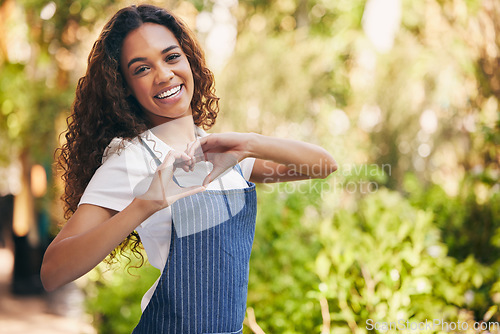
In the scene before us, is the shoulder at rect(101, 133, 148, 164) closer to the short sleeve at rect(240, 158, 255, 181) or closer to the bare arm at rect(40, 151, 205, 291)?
the bare arm at rect(40, 151, 205, 291)

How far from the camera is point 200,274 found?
3.82 feet

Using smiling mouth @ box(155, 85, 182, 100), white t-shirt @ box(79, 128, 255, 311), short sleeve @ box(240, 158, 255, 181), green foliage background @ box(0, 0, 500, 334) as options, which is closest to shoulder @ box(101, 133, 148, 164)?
white t-shirt @ box(79, 128, 255, 311)

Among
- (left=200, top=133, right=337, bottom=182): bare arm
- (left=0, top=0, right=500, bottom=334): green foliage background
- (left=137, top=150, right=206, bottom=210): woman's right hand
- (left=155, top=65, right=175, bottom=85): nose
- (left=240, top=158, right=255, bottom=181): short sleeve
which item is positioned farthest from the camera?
(left=0, top=0, right=500, bottom=334): green foliage background

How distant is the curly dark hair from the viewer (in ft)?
3.96

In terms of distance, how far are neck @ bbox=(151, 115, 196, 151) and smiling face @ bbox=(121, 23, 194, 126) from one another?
0.05m

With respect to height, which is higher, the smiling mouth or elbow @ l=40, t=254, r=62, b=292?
the smiling mouth

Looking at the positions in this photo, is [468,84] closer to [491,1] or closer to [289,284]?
[491,1]

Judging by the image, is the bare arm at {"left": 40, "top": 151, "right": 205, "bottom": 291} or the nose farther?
the nose

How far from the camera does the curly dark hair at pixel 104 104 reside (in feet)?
3.96

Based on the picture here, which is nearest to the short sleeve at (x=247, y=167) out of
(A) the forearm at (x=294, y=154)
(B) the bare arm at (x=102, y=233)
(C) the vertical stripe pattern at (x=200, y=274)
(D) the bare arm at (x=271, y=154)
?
(D) the bare arm at (x=271, y=154)

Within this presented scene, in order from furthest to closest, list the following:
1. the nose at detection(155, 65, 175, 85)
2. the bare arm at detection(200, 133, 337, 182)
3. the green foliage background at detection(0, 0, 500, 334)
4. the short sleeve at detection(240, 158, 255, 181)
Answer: the green foliage background at detection(0, 0, 500, 334), the short sleeve at detection(240, 158, 255, 181), the nose at detection(155, 65, 175, 85), the bare arm at detection(200, 133, 337, 182)

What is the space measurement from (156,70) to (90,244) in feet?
1.46

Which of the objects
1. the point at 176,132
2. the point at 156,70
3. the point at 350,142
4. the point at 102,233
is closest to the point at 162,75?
the point at 156,70

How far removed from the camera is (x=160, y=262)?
1179mm
